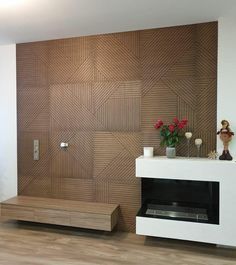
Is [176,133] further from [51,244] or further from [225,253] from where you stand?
[51,244]

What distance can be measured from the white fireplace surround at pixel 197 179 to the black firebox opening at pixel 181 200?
0.23 ft

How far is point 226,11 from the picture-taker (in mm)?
2918

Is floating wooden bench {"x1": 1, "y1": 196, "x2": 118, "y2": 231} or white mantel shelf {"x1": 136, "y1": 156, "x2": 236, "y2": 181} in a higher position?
white mantel shelf {"x1": 136, "y1": 156, "x2": 236, "y2": 181}

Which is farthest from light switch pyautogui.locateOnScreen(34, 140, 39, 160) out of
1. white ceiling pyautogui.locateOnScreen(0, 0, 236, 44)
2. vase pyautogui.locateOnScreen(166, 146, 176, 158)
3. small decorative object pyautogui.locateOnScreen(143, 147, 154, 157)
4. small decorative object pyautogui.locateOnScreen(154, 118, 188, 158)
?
vase pyautogui.locateOnScreen(166, 146, 176, 158)

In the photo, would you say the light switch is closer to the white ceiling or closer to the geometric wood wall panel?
the geometric wood wall panel

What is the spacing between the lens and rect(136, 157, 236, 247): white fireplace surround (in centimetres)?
285

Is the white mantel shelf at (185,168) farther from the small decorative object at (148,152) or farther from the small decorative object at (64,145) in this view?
the small decorative object at (64,145)

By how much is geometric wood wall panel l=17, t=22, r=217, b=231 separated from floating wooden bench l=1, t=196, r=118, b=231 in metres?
0.20

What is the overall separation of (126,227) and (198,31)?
277cm

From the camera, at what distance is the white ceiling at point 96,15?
2709 mm

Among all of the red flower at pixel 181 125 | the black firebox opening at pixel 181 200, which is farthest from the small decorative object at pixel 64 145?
the red flower at pixel 181 125

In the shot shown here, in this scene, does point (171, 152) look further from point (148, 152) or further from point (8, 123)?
point (8, 123)

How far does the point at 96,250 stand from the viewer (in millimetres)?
3051

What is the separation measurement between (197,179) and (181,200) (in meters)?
0.46
